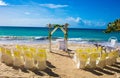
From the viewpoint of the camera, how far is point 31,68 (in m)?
12.6

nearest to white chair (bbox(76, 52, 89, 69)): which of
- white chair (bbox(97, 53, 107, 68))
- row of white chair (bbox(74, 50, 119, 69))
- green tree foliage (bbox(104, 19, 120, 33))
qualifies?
row of white chair (bbox(74, 50, 119, 69))

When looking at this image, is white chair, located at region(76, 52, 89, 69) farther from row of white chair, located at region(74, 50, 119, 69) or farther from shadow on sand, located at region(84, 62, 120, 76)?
shadow on sand, located at region(84, 62, 120, 76)

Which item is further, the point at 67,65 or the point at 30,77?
the point at 67,65

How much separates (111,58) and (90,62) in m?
1.81

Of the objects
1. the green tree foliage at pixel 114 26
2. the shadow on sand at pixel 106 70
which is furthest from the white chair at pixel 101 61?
the green tree foliage at pixel 114 26

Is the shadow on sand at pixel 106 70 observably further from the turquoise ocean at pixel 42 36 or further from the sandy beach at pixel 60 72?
the turquoise ocean at pixel 42 36

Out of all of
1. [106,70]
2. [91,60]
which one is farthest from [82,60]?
[106,70]

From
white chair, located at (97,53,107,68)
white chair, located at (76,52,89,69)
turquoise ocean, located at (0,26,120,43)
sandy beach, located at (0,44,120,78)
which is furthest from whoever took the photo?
turquoise ocean, located at (0,26,120,43)

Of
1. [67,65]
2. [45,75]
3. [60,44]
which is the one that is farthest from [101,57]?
[60,44]

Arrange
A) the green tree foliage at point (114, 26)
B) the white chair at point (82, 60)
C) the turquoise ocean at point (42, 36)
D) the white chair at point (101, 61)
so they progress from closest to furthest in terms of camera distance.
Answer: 1. the white chair at point (82, 60)
2. the white chair at point (101, 61)
3. the green tree foliage at point (114, 26)
4. the turquoise ocean at point (42, 36)

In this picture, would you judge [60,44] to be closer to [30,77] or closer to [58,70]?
[58,70]

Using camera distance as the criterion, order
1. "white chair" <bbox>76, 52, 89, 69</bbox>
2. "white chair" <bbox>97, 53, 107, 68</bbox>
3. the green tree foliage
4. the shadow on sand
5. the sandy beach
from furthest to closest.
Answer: the green tree foliage, "white chair" <bbox>97, 53, 107, 68</bbox>, "white chair" <bbox>76, 52, 89, 69</bbox>, the shadow on sand, the sandy beach

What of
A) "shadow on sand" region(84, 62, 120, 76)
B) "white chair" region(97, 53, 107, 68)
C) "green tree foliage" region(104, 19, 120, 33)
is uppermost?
"green tree foliage" region(104, 19, 120, 33)

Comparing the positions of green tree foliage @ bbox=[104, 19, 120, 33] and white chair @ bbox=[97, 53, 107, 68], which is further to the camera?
green tree foliage @ bbox=[104, 19, 120, 33]
